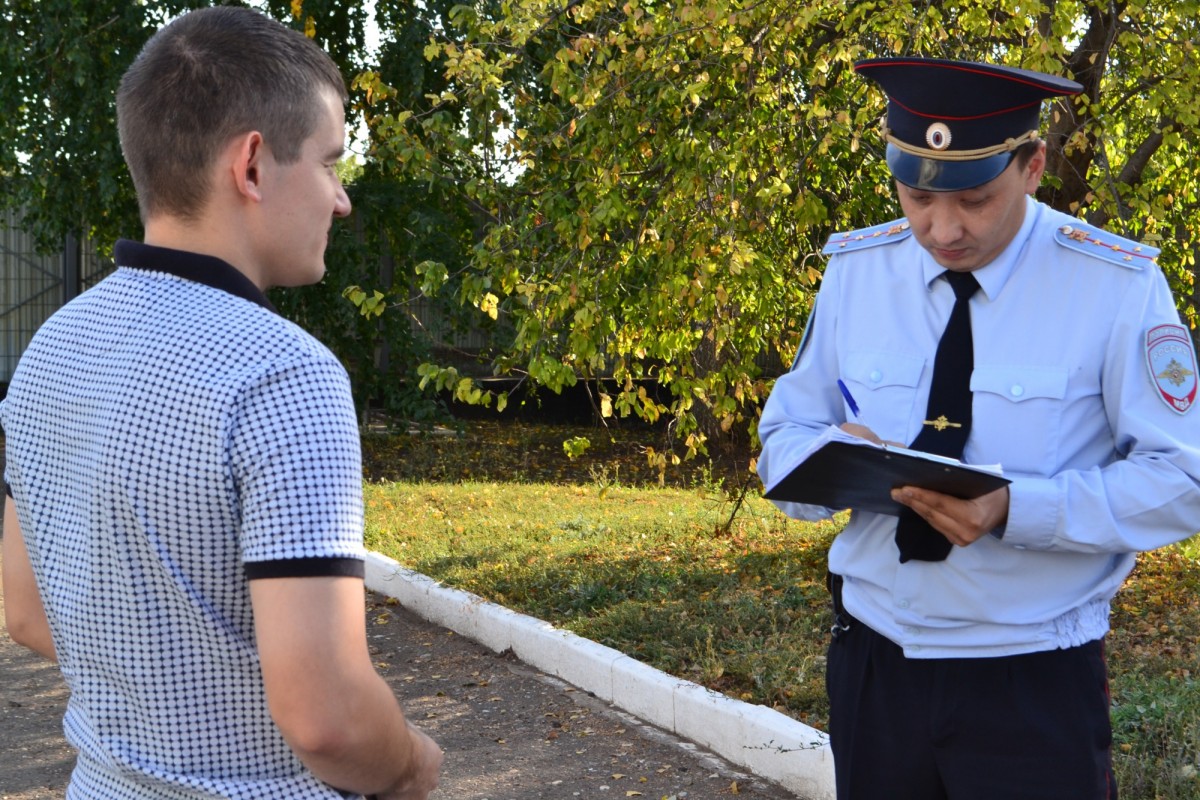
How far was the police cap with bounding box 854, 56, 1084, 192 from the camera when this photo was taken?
2.49 m

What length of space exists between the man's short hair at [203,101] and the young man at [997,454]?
51.0 inches

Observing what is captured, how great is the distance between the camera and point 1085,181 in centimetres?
684

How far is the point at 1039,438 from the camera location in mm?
2436

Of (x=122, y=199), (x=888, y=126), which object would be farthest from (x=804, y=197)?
(x=122, y=199)

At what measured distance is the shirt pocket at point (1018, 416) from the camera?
2410 millimetres

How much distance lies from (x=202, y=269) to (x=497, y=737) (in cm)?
434

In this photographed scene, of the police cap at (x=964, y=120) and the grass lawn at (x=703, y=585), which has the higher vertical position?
the police cap at (x=964, y=120)

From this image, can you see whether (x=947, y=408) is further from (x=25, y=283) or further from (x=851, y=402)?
(x=25, y=283)

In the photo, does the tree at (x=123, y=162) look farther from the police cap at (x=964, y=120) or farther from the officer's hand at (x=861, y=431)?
the officer's hand at (x=861, y=431)

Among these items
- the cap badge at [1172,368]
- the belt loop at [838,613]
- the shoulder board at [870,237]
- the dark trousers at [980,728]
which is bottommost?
the dark trousers at [980,728]

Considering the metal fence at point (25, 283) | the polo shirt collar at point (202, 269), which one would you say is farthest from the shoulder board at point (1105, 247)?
the metal fence at point (25, 283)

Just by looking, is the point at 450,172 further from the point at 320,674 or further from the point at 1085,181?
the point at 320,674

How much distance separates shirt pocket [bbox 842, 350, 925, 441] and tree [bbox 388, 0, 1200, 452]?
2839 mm

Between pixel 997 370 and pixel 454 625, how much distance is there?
539 cm
